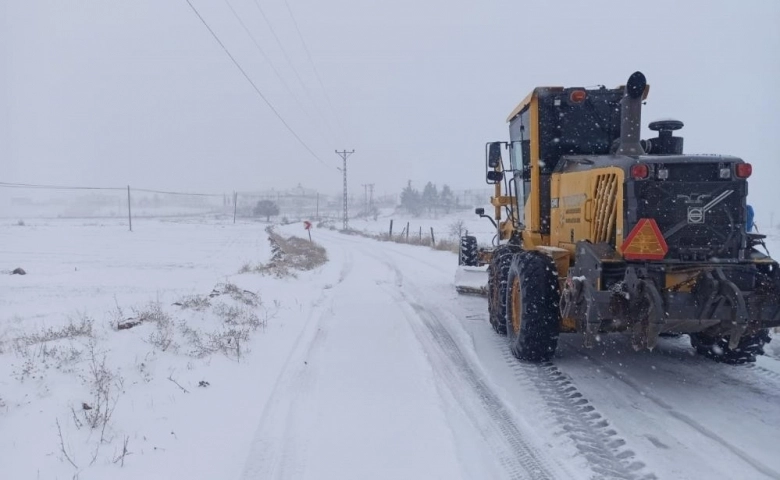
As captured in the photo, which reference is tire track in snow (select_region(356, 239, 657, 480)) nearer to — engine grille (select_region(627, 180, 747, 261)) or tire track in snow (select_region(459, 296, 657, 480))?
tire track in snow (select_region(459, 296, 657, 480))

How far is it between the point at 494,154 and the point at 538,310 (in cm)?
339

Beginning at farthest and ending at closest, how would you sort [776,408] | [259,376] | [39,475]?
[259,376]
[776,408]
[39,475]

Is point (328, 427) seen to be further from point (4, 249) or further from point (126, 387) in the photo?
point (4, 249)

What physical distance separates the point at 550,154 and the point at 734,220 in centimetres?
246

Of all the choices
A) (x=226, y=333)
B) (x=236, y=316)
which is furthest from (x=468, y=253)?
(x=226, y=333)

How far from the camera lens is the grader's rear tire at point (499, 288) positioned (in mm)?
7824

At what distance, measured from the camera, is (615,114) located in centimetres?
721

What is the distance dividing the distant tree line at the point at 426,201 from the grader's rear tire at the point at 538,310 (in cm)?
10679

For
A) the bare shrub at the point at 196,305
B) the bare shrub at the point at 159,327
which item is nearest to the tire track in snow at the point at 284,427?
the bare shrub at the point at 159,327

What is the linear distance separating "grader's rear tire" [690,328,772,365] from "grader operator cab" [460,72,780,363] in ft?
0.04

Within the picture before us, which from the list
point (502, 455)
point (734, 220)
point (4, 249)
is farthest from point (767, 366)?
point (4, 249)

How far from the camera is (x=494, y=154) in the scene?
29.0 feet

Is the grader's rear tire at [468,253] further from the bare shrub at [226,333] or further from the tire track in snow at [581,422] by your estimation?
the tire track in snow at [581,422]

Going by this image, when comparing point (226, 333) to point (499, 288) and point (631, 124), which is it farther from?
point (631, 124)
